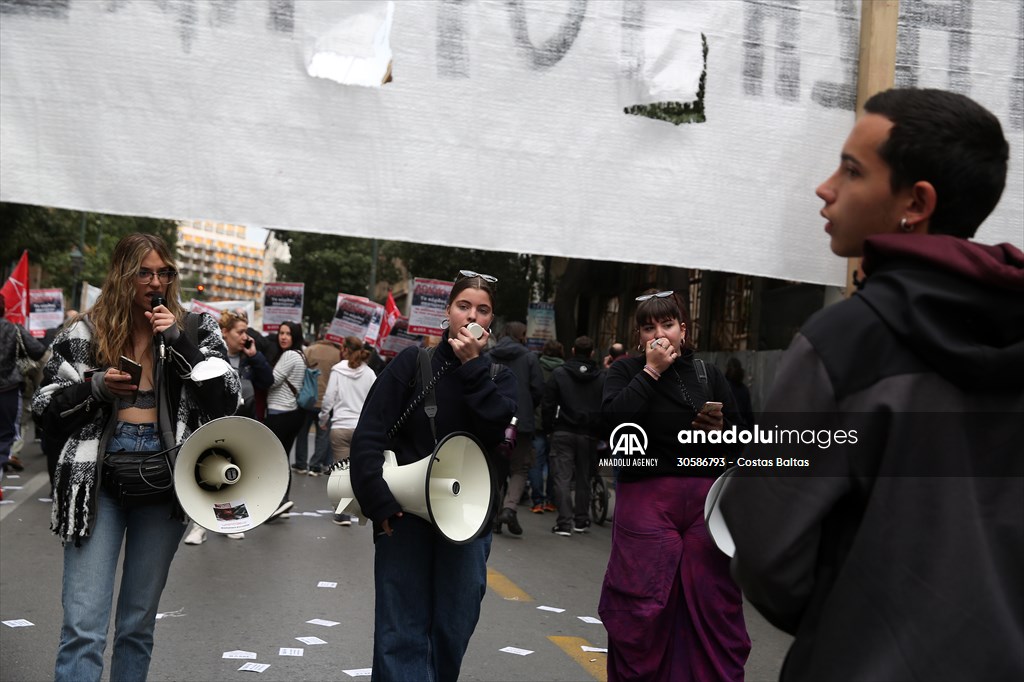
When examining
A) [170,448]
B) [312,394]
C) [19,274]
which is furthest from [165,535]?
[19,274]

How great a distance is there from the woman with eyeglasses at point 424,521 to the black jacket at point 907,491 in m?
2.14

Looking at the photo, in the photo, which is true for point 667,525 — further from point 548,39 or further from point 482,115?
point 548,39

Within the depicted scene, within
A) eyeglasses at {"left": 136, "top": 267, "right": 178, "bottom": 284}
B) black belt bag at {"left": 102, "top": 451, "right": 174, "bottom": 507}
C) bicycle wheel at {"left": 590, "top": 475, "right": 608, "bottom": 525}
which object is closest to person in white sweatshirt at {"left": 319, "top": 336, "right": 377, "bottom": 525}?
bicycle wheel at {"left": 590, "top": 475, "right": 608, "bottom": 525}

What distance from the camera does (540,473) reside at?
43.5 feet

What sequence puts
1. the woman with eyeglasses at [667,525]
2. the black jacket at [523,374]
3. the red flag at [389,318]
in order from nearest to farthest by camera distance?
the woman with eyeglasses at [667,525], the black jacket at [523,374], the red flag at [389,318]

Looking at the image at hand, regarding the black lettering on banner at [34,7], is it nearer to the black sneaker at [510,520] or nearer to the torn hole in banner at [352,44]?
the torn hole in banner at [352,44]

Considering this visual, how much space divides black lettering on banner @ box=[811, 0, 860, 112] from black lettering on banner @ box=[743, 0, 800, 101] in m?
0.11

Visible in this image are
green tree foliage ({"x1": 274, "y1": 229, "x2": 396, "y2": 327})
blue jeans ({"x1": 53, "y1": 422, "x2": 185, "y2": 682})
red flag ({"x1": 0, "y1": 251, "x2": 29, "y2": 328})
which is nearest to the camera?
blue jeans ({"x1": 53, "y1": 422, "x2": 185, "y2": 682})

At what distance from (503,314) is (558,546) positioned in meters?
17.4

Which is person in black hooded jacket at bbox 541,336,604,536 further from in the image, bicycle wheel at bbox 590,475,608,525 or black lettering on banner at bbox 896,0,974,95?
black lettering on banner at bbox 896,0,974,95

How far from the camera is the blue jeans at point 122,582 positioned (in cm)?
343

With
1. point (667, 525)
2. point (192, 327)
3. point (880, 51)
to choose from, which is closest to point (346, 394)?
point (667, 525)

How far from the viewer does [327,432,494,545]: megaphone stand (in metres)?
3.51

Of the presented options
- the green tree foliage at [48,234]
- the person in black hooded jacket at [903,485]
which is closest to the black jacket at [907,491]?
the person in black hooded jacket at [903,485]
